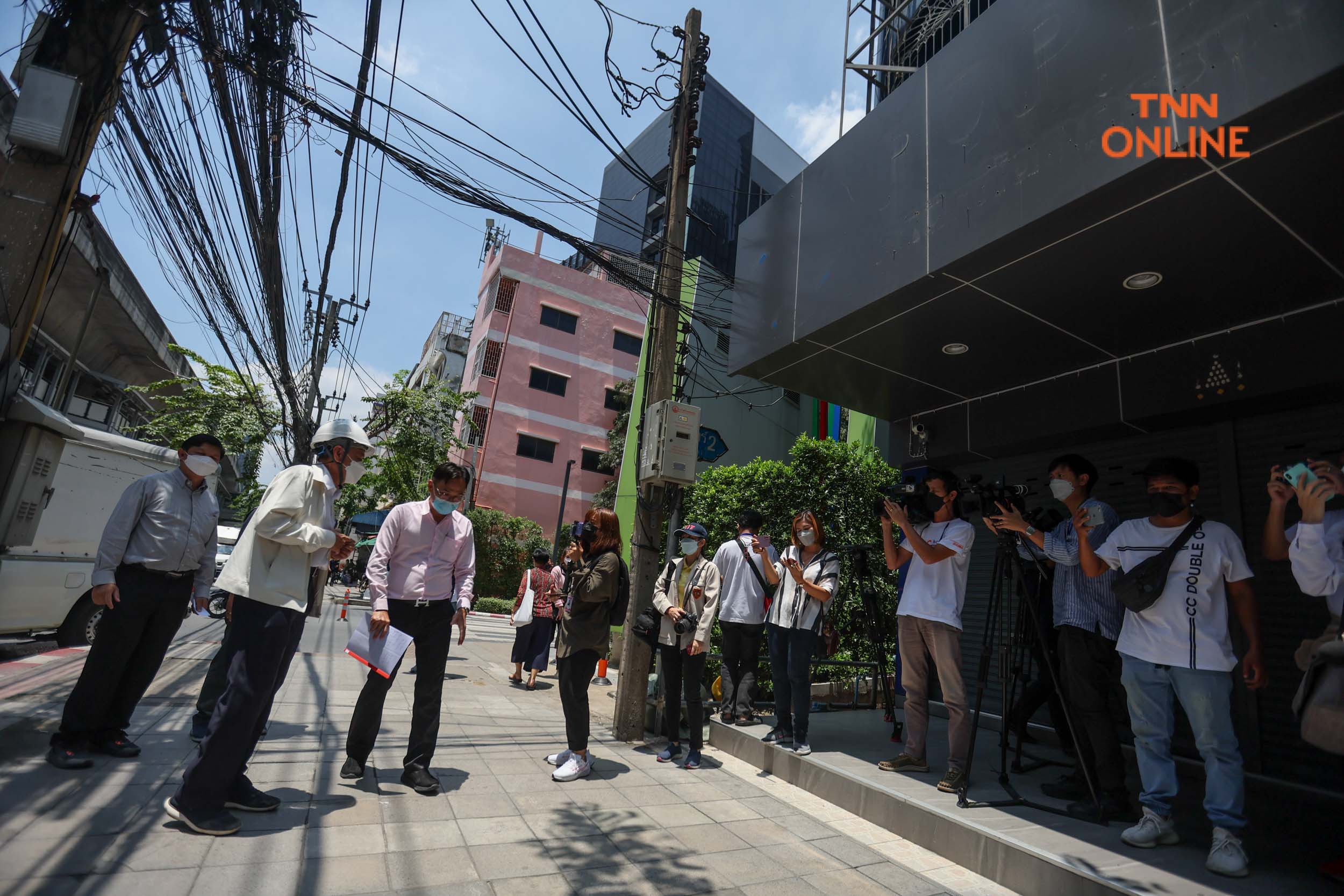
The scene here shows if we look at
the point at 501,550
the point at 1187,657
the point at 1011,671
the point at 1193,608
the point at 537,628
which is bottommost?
the point at 537,628

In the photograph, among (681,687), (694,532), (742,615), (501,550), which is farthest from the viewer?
(501,550)

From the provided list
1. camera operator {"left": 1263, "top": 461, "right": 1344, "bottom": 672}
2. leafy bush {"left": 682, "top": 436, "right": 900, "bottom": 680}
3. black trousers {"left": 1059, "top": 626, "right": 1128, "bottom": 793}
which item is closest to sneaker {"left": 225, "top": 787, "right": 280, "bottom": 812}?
black trousers {"left": 1059, "top": 626, "right": 1128, "bottom": 793}

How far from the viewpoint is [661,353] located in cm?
621

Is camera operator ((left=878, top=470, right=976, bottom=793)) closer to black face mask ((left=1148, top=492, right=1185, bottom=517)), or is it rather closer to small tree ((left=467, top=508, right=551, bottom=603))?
black face mask ((left=1148, top=492, right=1185, bottom=517))

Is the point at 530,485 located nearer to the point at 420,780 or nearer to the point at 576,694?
the point at 576,694

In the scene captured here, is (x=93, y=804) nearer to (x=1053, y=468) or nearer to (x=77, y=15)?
(x=77, y=15)

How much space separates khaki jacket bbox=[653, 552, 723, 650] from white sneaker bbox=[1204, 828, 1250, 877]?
9.65 ft

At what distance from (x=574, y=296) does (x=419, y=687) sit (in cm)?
2730

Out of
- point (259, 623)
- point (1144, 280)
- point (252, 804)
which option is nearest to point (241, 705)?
point (259, 623)

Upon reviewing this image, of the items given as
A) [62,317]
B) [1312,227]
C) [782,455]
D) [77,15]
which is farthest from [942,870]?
[62,317]

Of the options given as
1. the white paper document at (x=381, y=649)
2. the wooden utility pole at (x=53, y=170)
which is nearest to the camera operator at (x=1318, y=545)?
the white paper document at (x=381, y=649)

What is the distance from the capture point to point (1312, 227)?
11.2 feet

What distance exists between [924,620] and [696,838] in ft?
6.33

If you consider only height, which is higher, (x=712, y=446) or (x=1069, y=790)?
(x=712, y=446)
